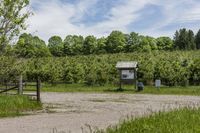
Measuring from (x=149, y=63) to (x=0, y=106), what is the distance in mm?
34871

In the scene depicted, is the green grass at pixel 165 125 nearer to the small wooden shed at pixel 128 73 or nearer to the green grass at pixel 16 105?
the green grass at pixel 16 105

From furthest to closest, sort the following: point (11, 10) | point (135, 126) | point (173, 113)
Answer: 1. point (11, 10)
2. point (173, 113)
3. point (135, 126)

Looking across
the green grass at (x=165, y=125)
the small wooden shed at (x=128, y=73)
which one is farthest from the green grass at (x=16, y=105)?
the small wooden shed at (x=128, y=73)

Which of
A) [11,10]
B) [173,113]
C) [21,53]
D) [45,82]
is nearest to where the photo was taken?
[173,113]

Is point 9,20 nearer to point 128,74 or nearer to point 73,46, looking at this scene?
point 128,74

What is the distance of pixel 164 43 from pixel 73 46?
25.4 m

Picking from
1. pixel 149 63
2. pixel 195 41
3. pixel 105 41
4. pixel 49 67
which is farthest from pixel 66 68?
pixel 195 41

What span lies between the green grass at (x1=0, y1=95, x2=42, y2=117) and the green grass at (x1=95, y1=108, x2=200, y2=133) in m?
9.31

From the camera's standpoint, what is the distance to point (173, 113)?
42.7 ft

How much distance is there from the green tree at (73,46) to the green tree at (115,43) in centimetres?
729

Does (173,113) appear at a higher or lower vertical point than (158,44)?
lower

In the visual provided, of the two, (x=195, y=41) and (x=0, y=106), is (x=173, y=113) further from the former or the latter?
(x=195, y=41)

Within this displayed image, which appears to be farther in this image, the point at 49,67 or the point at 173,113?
the point at 49,67

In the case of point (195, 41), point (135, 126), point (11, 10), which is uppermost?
point (195, 41)
